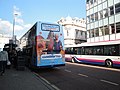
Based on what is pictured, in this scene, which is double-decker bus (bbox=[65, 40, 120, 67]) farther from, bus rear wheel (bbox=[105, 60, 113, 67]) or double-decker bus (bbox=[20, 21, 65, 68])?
double-decker bus (bbox=[20, 21, 65, 68])

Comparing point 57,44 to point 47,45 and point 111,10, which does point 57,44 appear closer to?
point 47,45

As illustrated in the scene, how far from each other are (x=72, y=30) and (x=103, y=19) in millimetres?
29124

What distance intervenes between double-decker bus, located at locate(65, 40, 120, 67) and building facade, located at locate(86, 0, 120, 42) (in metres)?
9.03

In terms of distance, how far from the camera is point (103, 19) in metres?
33.5

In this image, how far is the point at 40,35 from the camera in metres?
14.4

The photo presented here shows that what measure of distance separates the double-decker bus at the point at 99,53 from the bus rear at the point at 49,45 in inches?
229

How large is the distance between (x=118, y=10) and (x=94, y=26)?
24.4 ft

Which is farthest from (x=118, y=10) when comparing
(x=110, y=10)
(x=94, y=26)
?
(x=94, y=26)

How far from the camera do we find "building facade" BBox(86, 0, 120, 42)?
30.3 meters

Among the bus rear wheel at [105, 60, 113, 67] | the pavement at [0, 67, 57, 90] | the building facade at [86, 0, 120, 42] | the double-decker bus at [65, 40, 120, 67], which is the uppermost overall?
the building facade at [86, 0, 120, 42]

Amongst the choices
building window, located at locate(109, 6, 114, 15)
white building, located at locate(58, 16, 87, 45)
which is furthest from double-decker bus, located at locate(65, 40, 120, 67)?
white building, located at locate(58, 16, 87, 45)

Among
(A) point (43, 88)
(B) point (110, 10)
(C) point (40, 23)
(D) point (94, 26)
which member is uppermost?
(B) point (110, 10)

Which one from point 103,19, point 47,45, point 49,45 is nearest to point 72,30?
point 103,19

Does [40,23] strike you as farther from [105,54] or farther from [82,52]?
[82,52]
